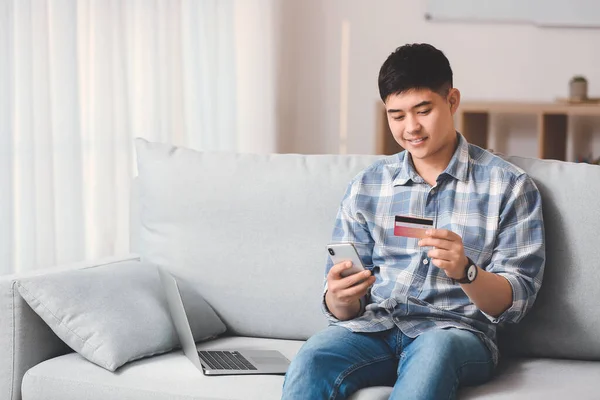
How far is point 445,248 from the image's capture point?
1.66 metres

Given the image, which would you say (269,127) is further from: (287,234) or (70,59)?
(287,234)

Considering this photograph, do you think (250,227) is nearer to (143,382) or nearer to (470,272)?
(143,382)

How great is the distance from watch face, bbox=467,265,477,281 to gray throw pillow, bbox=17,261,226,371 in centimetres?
72

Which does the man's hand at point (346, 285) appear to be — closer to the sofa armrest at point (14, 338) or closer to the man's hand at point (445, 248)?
the man's hand at point (445, 248)

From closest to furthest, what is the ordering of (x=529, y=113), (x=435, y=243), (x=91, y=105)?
(x=435, y=243) → (x=91, y=105) → (x=529, y=113)

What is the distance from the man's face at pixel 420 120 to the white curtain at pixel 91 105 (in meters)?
1.26

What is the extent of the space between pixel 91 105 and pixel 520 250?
162 centimetres

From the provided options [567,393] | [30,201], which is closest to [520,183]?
[567,393]

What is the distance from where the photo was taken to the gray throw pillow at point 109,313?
197 cm

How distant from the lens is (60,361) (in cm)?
200

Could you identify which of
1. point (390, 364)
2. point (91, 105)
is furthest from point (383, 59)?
point (390, 364)

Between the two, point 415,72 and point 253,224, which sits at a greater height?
point 415,72

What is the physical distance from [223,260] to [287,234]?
18 centimetres

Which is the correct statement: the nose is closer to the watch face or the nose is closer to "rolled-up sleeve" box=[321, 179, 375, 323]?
"rolled-up sleeve" box=[321, 179, 375, 323]
